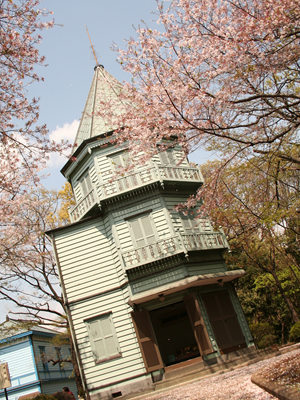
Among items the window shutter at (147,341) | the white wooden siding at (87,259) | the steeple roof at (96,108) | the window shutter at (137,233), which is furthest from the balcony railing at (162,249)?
the steeple roof at (96,108)

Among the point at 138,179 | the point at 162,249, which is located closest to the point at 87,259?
the point at 162,249

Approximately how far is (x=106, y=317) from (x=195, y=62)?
12312 millimetres

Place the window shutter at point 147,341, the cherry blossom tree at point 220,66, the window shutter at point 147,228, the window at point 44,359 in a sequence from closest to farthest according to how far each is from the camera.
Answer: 1. the cherry blossom tree at point 220,66
2. the window shutter at point 147,341
3. the window shutter at point 147,228
4. the window at point 44,359

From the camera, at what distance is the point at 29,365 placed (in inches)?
1177

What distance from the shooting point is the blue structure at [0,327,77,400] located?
29.3 metres

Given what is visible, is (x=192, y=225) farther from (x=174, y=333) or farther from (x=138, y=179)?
(x=174, y=333)

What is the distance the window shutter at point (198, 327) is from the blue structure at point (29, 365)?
1659 centimetres

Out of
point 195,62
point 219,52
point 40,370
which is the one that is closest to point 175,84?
point 195,62

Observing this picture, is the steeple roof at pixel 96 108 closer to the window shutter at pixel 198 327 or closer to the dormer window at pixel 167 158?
the dormer window at pixel 167 158

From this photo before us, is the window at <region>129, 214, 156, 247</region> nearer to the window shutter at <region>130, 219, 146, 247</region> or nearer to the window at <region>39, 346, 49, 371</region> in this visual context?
the window shutter at <region>130, 219, 146, 247</region>

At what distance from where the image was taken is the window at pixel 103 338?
54.9 ft

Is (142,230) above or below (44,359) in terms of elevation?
above

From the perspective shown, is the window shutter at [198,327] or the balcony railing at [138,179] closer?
the window shutter at [198,327]

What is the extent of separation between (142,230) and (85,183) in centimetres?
477
